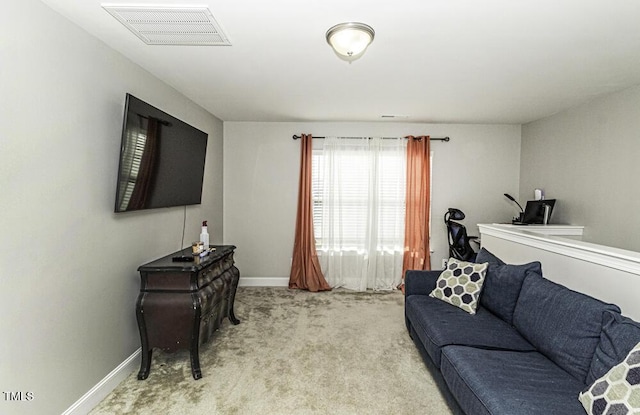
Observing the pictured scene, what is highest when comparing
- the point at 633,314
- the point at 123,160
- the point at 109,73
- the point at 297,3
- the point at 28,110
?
the point at 297,3

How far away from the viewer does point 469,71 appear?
287 centimetres

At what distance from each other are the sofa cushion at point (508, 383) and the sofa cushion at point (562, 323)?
8cm

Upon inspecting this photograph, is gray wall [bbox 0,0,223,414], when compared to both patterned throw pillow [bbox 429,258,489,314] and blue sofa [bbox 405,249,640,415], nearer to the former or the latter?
blue sofa [bbox 405,249,640,415]

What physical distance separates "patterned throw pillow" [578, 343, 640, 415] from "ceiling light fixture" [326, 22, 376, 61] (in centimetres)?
212

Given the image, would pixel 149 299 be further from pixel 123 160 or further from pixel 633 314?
pixel 633 314

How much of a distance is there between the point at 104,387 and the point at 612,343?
3.09m

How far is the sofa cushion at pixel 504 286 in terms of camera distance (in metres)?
2.57

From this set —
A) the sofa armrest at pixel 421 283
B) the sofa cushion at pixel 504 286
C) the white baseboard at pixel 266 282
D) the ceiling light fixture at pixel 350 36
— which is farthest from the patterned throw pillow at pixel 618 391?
the white baseboard at pixel 266 282

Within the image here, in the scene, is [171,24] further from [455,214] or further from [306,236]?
[455,214]

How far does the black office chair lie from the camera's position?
471 cm

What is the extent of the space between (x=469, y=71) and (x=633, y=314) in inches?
82.3

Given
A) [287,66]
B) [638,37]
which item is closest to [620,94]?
[638,37]

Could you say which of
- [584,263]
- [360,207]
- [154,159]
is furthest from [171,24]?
[360,207]

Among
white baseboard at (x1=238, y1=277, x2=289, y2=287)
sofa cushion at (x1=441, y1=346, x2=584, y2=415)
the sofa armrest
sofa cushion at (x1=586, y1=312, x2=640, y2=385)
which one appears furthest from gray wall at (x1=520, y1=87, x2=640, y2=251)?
white baseboard at (x1=238, y1=277, x2=289, y2=287)
